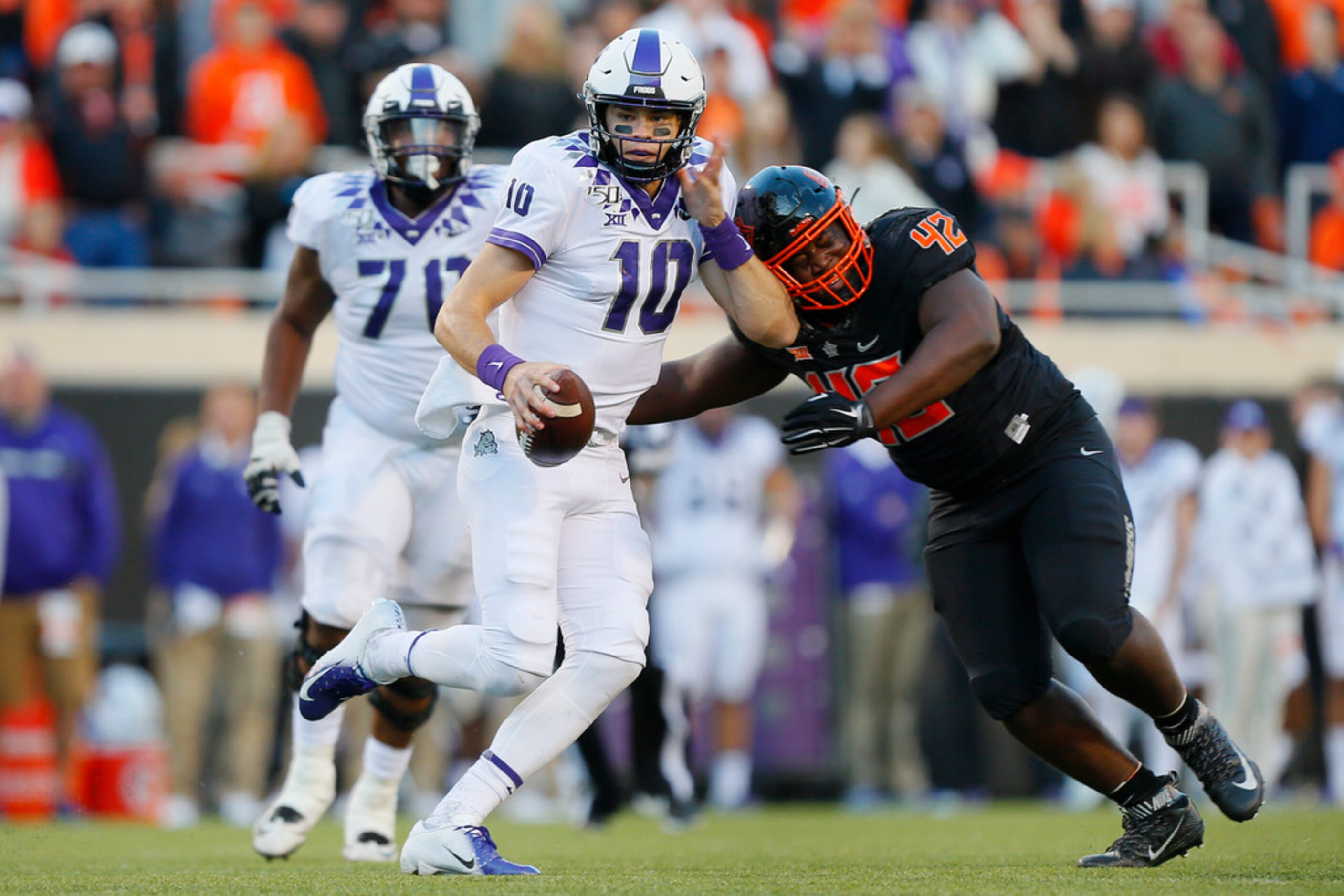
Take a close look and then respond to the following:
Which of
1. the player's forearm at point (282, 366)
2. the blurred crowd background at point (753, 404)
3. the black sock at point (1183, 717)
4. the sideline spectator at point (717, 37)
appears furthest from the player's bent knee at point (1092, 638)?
the sideline spectator at point (717, 37)

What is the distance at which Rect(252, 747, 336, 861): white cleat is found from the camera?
5.83 m

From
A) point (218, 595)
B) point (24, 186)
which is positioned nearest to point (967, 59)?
point (24, 186)

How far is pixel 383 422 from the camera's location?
585 cm

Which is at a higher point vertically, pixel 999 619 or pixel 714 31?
pixel 714 31

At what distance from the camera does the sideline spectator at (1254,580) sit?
10164 millimetres

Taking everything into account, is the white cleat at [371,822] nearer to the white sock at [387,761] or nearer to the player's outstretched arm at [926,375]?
the white sock at [387,761]

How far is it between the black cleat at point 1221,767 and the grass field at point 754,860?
0.17 meters

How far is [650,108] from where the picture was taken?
15.4 ft

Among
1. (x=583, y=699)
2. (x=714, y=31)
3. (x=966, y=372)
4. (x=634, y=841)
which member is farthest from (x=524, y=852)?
(x=714, y=31)

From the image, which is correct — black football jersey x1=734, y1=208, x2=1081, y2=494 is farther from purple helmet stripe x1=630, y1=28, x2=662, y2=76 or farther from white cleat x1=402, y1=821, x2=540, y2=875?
white cleat x1=402, y1=821, x2=540, y2=875

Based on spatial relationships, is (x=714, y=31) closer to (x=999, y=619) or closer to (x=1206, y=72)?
(x=1206, y=72)

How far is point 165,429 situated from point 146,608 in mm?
1005

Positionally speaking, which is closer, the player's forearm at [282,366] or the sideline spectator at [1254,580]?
the player's forearm at [282,366]

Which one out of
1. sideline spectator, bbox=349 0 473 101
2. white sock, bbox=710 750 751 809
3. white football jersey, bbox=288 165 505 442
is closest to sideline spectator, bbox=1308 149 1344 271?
sideline spectator, bbox=349 0 473 101
